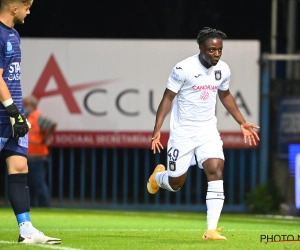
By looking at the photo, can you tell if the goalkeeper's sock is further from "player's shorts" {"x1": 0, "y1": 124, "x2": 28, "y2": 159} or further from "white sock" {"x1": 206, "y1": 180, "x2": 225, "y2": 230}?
"white sock" {"x1": 206, "y1": 180, "x2": 225, "y2": 230}

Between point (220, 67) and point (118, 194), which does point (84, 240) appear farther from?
point (118, 194)

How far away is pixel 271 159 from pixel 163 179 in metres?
7.38

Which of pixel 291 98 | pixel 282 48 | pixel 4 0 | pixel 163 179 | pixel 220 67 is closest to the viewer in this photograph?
pixel 4 0

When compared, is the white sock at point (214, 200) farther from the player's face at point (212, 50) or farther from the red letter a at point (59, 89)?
the red letter a at point (59, 89)

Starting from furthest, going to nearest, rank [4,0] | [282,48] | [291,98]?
[282,48]
[291,98]
[4,0]

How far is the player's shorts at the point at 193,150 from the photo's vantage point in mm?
10000

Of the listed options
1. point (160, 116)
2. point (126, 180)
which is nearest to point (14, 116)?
point (160, 116)

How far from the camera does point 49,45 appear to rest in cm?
1750

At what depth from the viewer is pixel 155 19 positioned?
20.7m

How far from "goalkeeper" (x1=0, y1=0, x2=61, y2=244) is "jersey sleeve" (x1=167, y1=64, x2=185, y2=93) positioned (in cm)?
180

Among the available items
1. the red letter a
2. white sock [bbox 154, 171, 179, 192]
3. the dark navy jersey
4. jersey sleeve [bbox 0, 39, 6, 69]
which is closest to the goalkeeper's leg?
the dark navy jersey

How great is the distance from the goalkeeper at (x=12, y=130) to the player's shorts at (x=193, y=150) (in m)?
1.92

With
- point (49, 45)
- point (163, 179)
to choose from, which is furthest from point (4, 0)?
point (49, 45)

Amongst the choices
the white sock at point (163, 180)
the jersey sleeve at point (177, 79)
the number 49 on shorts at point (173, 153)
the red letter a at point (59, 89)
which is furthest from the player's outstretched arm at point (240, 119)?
the red letter a at point (59, 89)
